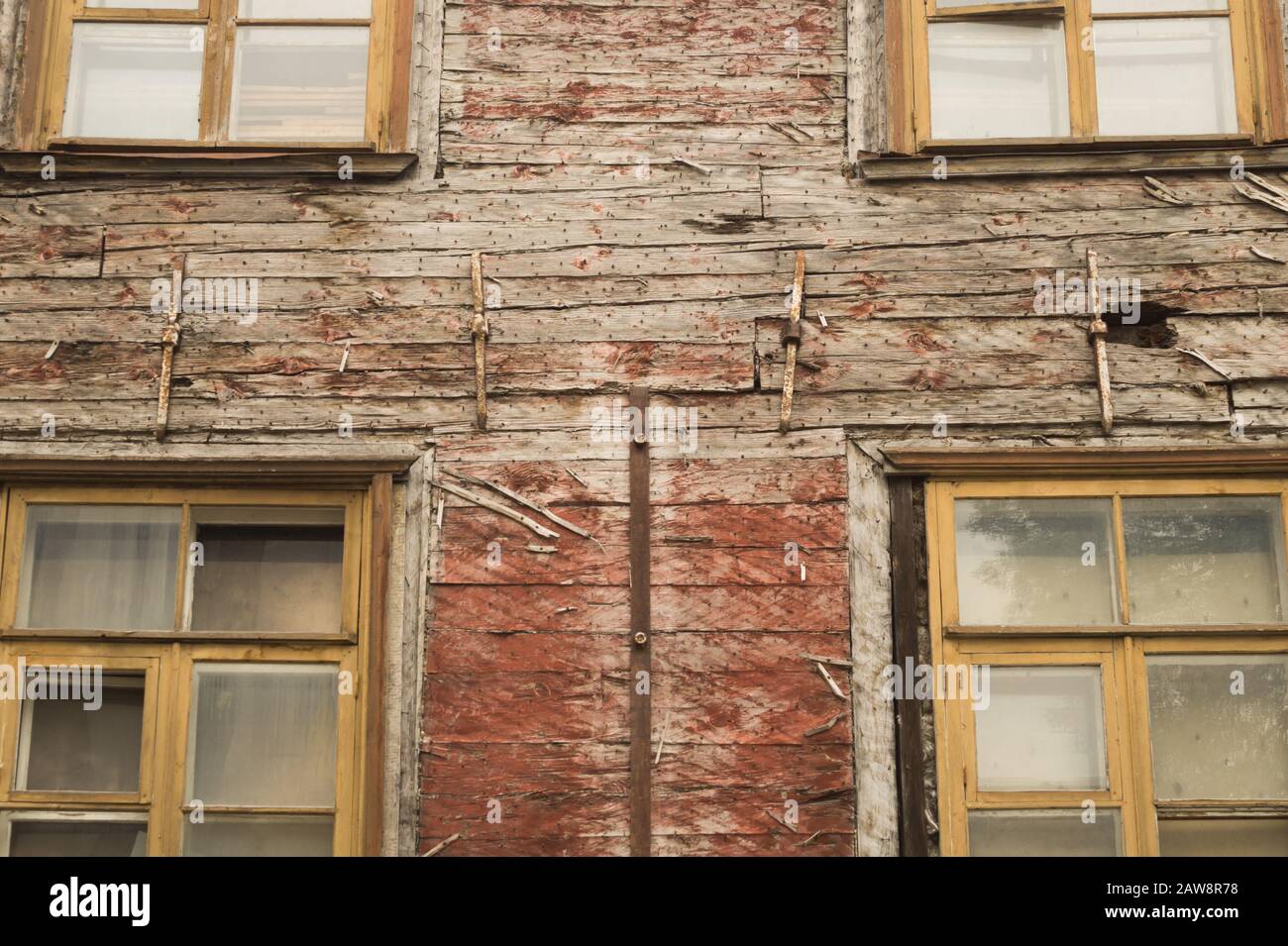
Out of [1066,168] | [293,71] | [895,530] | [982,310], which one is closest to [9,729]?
[293,71]

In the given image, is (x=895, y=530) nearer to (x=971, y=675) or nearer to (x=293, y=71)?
(x=971, y=675)

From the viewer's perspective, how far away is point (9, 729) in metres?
4.81

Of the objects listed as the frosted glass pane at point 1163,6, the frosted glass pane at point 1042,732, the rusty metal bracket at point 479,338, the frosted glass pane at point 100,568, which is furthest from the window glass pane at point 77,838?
the frosted glass pane at point 1163,6

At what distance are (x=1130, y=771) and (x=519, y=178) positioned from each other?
9.96 feet

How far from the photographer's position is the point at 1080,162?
5.20 metres

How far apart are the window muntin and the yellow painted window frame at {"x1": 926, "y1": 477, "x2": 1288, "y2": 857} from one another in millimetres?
1385

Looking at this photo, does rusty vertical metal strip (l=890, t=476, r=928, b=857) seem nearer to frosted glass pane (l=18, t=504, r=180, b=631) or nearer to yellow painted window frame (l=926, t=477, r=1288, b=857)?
yellow painted window frame (l=926, t=477, r=1288, b=857)

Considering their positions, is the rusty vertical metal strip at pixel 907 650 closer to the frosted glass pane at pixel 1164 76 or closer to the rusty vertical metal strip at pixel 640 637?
the rusty vertical metal strip at pixel 640 637

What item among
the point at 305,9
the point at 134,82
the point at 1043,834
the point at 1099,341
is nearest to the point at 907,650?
the point at 1043,834

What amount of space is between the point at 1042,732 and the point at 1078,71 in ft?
8.27

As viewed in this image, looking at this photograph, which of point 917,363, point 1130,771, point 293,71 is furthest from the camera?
point 293,71

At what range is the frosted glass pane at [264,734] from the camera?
15.6 feet

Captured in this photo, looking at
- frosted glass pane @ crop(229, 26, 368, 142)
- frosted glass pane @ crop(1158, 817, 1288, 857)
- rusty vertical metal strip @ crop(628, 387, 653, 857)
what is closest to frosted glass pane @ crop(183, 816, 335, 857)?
rusty vertical metal strip @ crop(628, 387, 653, 857)

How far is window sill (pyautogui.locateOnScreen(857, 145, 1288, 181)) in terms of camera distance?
518 cm
